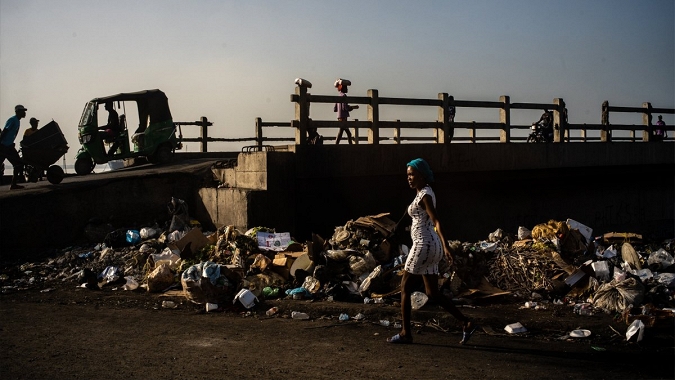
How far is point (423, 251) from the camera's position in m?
6.25

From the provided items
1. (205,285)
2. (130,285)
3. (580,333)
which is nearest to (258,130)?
(130,285)

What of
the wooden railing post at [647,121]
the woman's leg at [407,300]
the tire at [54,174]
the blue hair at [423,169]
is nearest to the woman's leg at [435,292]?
the woman's leg at [407,300]

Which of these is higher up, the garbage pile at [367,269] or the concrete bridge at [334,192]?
the concrete bridge at [334,192]

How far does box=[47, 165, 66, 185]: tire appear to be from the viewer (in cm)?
1328

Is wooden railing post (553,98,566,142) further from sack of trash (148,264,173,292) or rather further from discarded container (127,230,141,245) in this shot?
sack of trash (148,264,173,292)

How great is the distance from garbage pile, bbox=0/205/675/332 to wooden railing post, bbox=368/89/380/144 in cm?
266

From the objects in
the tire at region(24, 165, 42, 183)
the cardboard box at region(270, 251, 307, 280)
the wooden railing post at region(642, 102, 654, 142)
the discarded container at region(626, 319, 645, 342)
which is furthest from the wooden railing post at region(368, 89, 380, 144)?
the wooden railing post at region(642, 102, 654, 142)

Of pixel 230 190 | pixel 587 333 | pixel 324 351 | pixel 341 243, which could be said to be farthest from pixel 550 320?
pixel 230 190

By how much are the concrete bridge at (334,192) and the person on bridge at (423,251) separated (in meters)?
4.87

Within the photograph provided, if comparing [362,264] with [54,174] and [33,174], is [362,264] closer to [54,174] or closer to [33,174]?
[54,174]

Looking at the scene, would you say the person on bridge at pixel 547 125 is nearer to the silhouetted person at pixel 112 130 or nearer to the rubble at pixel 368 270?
the rubble at pixel 368 270

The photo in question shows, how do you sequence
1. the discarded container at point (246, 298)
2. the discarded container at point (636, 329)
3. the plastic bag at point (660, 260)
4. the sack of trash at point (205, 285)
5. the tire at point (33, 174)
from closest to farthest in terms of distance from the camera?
the discarded container at point (636, 329), the discarded container at point (246, 298), the sack of trash at point (205, 285), the plastic bag at point (660, 260), the tire at point (33, 174)

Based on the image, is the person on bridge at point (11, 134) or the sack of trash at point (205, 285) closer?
the sack of trash at point (205, 285)

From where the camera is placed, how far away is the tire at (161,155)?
16.8m
